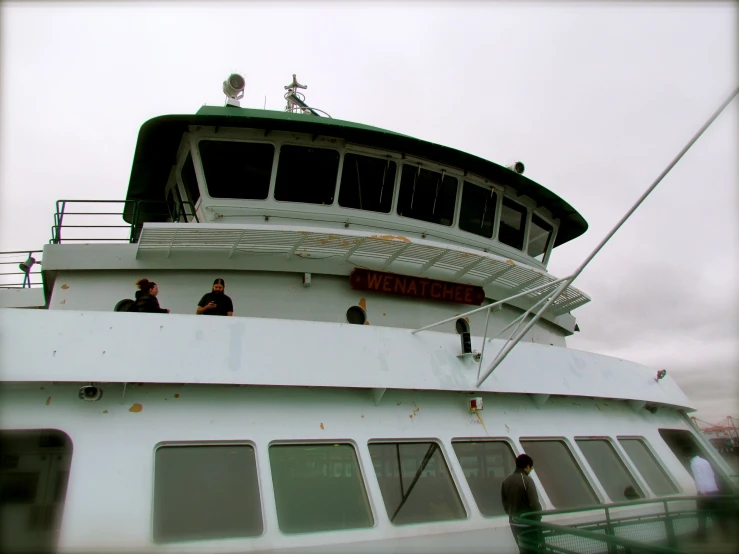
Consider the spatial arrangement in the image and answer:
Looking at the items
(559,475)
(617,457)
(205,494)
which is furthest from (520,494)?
(205,494)

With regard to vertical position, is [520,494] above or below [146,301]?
below

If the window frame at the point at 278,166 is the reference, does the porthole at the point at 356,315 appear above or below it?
below

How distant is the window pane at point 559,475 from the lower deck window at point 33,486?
16.8 feet

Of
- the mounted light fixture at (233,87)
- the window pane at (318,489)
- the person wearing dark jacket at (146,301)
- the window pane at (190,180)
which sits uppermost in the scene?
the mounted light fixture at (233,87)

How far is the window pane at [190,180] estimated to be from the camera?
358 inches

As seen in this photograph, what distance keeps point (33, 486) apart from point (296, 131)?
612 cm

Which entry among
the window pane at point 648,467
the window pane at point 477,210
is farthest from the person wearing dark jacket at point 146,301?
the window pane at point 648,467

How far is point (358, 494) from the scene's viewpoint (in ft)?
15.5

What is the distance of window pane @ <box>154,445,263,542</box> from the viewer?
4.08 metres

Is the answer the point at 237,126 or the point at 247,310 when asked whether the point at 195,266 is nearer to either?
the point at 247,310

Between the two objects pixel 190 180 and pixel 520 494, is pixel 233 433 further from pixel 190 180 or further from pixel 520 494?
pixel 190 180

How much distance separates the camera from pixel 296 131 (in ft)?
27.2

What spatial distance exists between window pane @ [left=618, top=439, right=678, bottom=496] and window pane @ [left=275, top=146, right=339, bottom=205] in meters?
5.85

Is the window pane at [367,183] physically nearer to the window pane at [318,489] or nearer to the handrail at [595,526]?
the window pane at [318,489]
